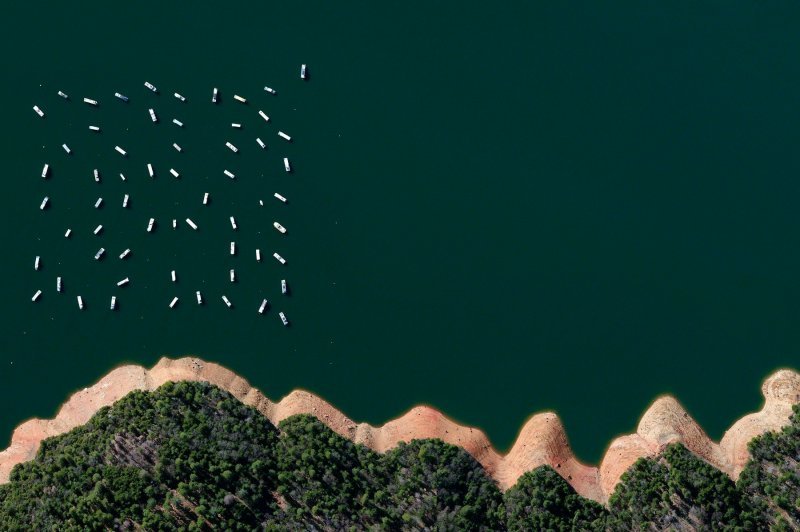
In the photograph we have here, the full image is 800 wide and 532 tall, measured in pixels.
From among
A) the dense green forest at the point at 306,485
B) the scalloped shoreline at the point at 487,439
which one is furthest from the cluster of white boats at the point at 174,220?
the dense green forest at the point at 306,485

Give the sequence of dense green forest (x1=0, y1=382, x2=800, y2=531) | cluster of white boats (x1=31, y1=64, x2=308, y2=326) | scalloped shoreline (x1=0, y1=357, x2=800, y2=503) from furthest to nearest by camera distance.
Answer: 1. cluster of white boats (x1=31, y1=64, x2=308, y2=326)
2. scalloped shoreline (x1=0, y1=357, x2=800, y2=503)
3. dense green forest (x1=0, y1=382, x2=800, y2=531)

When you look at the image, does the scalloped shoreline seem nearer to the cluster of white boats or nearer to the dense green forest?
the dense green forest

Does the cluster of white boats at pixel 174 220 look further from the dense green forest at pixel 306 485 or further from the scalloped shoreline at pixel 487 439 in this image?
the dense green forest at pixel 306 485

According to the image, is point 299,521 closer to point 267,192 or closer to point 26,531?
point 26,531

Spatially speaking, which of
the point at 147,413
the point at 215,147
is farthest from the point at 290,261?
the point at 147,413

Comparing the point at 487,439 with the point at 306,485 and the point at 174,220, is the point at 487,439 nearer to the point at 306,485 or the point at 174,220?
the point at 306,485

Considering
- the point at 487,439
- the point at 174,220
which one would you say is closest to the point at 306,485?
the point at 487,439

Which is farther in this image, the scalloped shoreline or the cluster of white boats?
the cluster of white boats

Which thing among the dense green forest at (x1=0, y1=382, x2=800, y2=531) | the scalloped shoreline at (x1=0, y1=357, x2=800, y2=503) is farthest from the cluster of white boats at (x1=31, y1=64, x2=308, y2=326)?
the dense green forest at (x1=0, y1=382, x2=800, y2=531)
